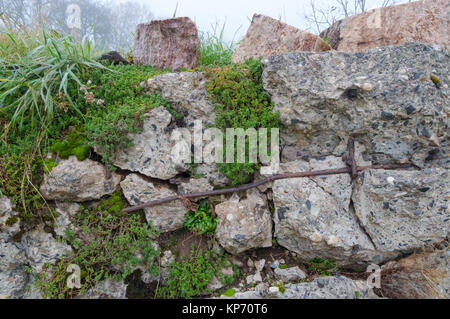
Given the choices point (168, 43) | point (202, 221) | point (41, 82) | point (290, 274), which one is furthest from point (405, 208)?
point (41, 82)

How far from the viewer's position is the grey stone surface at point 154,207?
9.89ft

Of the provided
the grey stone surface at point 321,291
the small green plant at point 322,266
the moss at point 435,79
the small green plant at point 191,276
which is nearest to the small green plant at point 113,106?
the small green plant at point 191,276

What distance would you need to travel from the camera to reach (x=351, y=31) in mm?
3734

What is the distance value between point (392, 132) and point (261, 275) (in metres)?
2.15

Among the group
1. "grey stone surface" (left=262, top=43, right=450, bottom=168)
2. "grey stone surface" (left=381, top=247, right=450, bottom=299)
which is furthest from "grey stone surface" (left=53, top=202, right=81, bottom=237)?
"grey stone surface" (left=381, top=247, right=450, bottom=299)

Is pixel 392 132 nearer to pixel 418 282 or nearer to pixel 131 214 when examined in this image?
pixel 418 282

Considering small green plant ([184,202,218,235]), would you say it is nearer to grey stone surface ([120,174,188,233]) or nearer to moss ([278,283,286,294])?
grey stone surface ([120,174,188,233])

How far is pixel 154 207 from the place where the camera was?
3.03 m

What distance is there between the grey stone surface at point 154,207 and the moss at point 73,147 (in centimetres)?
54

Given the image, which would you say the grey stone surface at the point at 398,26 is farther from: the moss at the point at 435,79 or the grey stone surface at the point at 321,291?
the grey stone surface at the point at 321,291

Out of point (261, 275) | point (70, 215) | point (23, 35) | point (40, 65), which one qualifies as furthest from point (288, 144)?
point (23, 35)

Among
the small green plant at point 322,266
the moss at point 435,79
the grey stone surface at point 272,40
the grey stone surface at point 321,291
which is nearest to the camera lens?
the grey stone surface at point 321,291

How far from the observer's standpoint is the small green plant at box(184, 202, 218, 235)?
3.00 meters

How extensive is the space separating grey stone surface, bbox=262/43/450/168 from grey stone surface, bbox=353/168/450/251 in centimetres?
26
